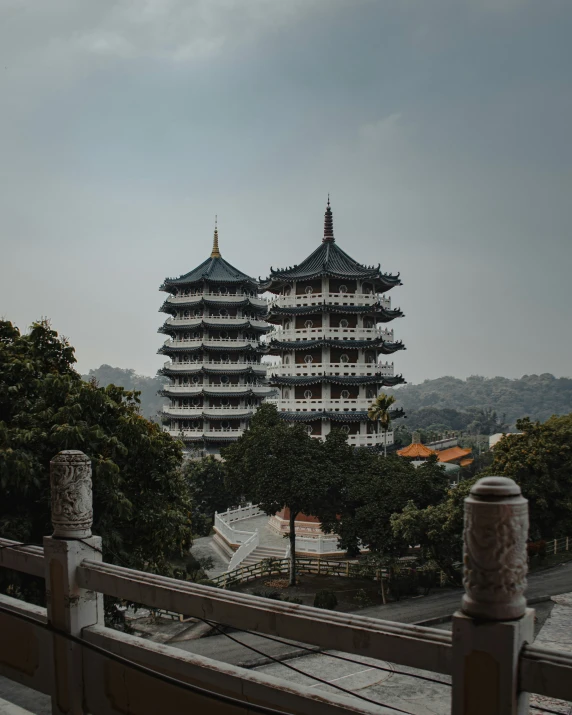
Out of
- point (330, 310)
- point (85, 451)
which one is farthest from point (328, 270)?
point (85, 451)

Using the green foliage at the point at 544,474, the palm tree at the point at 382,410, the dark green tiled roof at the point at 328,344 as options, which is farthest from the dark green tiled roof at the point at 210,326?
the green foliage at the point at 544,474

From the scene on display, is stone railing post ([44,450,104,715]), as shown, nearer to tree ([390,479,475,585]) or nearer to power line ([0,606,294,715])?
power line ([0,606,294,715])

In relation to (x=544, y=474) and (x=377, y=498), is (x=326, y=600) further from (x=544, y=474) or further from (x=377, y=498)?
(x=544, y=474)

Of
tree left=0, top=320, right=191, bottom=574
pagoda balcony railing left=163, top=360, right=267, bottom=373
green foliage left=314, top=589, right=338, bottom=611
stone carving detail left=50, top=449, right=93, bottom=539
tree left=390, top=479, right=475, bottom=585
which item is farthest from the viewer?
pagoda balcony railing left=163, top=360, right=267, bottom=373

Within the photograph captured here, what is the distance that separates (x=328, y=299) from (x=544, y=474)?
16.0 m

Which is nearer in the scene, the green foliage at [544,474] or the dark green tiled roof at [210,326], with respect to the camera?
the green foliage at [544,474]

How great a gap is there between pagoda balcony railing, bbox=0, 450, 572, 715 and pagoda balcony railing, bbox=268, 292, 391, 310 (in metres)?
32.8

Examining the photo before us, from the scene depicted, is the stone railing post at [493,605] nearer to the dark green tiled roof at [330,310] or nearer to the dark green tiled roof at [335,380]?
the dark green tiled roof at [335,380]

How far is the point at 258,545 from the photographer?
31.0 metres

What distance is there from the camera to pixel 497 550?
8.85 feet

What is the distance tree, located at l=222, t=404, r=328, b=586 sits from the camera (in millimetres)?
26453

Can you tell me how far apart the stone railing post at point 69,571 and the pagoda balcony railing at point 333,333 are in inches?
1281

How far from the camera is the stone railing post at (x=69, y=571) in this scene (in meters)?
4.19

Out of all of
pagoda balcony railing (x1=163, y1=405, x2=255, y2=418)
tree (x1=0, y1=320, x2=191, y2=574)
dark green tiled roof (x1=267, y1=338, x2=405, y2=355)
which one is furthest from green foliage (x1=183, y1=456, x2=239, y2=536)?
tree (x1=0, y1=320, x2=191, y2=574)
